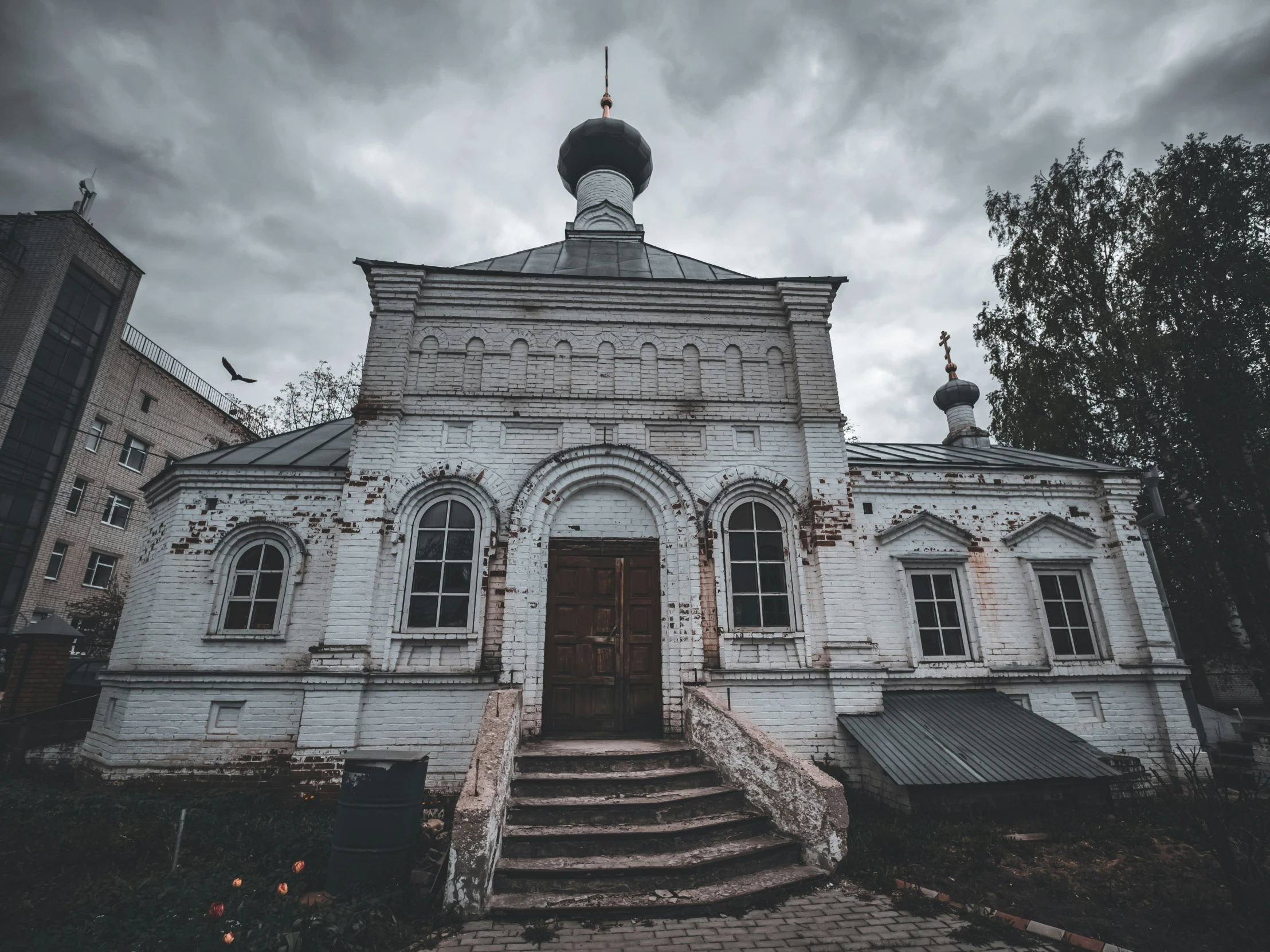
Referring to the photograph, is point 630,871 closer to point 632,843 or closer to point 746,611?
point 632,843

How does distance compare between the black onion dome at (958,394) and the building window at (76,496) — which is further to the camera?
the building window at (76,496)

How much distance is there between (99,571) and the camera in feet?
60.1

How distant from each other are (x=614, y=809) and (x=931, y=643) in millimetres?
Answer: 5173

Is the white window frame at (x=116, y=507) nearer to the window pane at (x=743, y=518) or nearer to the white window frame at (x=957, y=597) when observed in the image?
the window pane at (x=743, y=518)

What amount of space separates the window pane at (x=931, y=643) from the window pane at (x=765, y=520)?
99.0 inches

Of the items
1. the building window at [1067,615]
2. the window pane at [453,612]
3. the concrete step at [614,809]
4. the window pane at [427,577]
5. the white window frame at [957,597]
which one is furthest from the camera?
the building window at [1067,615]

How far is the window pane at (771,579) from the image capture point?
306 inches

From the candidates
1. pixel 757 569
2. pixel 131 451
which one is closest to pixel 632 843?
→ pixel 757 569

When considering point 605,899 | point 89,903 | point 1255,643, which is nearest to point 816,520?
point 605,899

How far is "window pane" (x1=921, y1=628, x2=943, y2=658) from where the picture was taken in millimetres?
8148

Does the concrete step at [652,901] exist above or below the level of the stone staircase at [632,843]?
below

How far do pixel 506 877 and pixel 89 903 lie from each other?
9.11ft

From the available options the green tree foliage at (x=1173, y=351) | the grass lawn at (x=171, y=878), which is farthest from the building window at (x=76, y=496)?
the green tree foliage at (x=1173, y=351)

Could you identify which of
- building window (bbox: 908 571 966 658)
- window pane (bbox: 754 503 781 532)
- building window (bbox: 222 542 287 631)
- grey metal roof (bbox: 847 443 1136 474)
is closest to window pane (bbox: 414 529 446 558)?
building window (bbox: 222 542 287 631)
